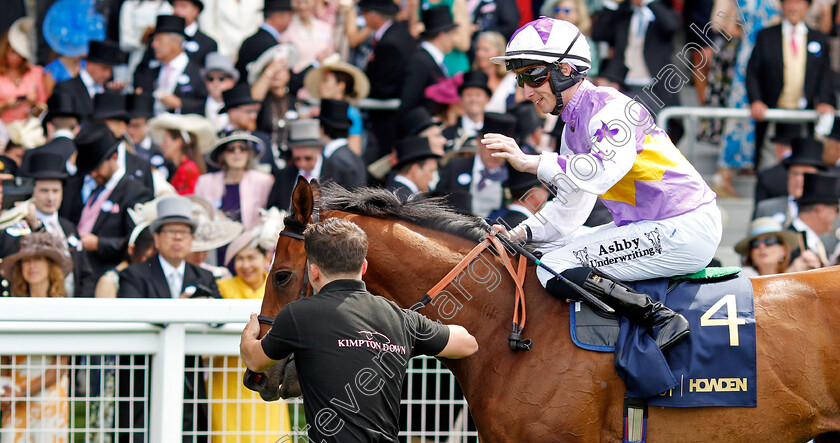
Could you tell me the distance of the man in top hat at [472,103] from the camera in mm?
8148

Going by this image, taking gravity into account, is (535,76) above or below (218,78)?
below

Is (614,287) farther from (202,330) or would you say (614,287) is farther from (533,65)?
(202,330)

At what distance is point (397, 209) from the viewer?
13.4 ft

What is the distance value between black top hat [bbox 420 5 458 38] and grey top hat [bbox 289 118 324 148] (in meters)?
1.73

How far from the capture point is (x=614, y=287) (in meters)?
3.80

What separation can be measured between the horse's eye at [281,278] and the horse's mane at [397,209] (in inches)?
12.7

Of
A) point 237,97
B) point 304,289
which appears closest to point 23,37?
point 237,97

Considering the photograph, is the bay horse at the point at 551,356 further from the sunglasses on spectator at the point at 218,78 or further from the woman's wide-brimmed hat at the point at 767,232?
the sunglasses on spectator at the point at 218,78

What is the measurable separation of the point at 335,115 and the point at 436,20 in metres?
1.53

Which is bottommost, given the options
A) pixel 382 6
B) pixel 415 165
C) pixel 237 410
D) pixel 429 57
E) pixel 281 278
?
pixel 237 410

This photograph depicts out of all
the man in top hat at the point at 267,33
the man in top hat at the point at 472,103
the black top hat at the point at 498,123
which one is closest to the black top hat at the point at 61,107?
the man in top hat at the point at 267,33

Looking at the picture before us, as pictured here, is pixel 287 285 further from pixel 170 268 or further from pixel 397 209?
pixel 170 268

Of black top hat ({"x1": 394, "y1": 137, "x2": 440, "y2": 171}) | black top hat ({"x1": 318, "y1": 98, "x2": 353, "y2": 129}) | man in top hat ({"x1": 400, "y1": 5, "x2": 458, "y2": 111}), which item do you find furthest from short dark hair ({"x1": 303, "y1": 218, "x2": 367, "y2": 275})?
man in top hat ({"x1": 400, "y1": 5, "x2": 458, "y2": 111})

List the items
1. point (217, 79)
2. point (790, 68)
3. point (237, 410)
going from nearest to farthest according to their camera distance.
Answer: point (237, 410) → point (790, 68) → point (217, 79)
